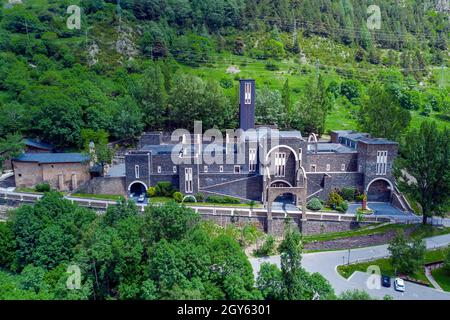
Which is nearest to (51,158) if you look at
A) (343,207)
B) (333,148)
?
(333,148)

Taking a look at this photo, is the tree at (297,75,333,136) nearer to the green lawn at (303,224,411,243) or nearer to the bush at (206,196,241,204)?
the bush at (206,196,241,204)

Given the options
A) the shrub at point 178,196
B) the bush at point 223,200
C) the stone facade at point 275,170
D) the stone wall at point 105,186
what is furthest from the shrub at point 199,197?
the stone wall at point 105,186

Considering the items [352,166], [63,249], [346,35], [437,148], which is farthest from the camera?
[346,35]

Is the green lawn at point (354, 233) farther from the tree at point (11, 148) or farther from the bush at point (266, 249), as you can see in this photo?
the tree at point (11, 148)

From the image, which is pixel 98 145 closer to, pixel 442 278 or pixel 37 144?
pixel 37 144

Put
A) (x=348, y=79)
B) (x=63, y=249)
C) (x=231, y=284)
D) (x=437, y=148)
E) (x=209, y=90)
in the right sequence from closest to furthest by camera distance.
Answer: (x=231, y=284), (x=63, y=249), (x=437, y=148), (x=209, y=90), (x=348, y=79)

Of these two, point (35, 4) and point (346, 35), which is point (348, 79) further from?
point (35, 4)

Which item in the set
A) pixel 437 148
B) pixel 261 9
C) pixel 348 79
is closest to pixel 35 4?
pixel 261 9
